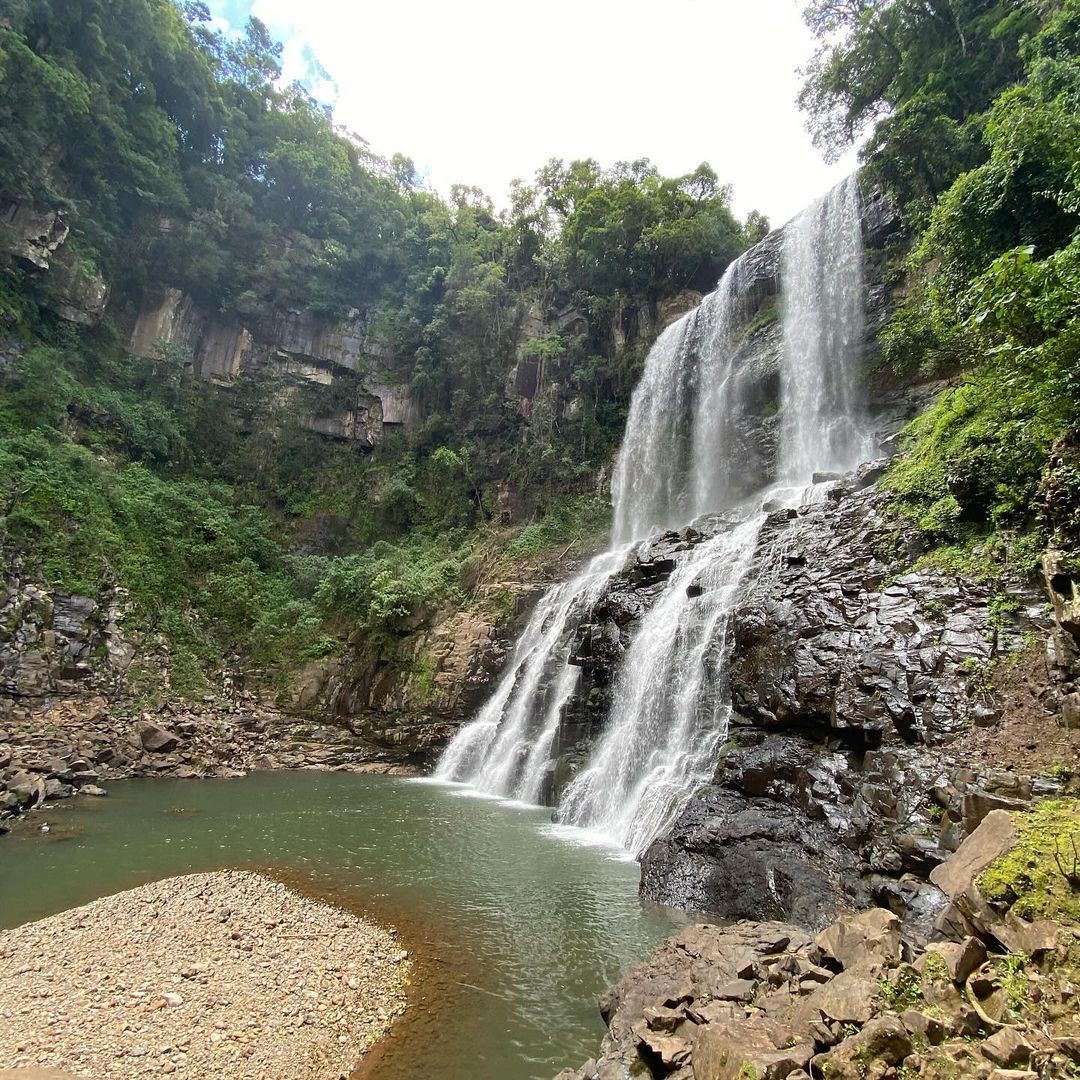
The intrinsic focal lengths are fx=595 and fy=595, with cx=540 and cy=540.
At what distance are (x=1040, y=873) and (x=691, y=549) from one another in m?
11.9

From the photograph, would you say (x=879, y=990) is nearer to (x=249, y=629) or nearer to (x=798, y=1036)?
(x=798, y=1036)

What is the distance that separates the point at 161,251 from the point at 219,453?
10.1 meters

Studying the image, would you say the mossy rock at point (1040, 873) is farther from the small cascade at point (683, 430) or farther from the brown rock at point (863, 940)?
the small cascade at point (683, 430)

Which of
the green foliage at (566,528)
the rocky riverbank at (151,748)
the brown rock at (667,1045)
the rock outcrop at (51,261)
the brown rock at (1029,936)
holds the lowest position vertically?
the rocky riverbank at (151,748)

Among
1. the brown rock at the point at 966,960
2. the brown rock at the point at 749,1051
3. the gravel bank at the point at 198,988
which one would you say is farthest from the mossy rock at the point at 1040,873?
the gravel bank at the point at 198,988

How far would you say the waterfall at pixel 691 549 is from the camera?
36.8 ft

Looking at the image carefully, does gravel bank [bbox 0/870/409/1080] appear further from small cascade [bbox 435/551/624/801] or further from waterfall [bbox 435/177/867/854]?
small cascade [bbox 435/551/624/801]

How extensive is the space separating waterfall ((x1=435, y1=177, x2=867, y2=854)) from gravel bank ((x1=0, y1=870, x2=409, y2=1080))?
5214 mm

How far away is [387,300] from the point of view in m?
33.6

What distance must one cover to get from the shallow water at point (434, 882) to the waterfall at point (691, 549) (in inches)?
56.2

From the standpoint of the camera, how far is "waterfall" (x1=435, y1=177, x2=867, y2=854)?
11.2 m

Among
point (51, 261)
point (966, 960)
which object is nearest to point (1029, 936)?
point (966, 960)

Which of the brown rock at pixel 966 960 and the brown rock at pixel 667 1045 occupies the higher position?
the brown rock at pixel 966 960

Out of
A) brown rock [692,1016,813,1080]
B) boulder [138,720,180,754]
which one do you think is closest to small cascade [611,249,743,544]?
boulder [138,720,180,754]
